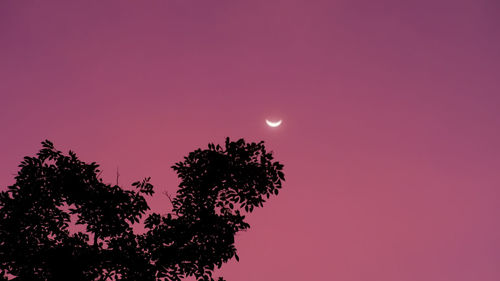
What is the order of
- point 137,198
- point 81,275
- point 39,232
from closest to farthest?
point 81,275, point 39,232, point 137,198

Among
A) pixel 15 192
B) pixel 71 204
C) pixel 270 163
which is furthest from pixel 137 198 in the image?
pixel 270 163

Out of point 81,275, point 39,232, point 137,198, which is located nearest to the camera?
point 81,275

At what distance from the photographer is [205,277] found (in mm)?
11898

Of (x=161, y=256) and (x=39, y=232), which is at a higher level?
(x=39, y=232)

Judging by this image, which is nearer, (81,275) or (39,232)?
(81,275)

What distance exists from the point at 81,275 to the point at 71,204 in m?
2.56

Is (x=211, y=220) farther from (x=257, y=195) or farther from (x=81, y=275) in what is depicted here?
(x=81, y=275)

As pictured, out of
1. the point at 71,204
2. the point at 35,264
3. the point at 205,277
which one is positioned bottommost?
the point at 205,277

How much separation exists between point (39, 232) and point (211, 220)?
576 centimetres

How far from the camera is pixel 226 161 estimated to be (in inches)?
471

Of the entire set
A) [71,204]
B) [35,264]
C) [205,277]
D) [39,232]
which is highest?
[71,204]

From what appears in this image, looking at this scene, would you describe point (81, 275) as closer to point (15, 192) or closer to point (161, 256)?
point (161, 256)

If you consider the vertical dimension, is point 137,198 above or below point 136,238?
above

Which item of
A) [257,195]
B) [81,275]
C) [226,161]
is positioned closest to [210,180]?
[226,161]
